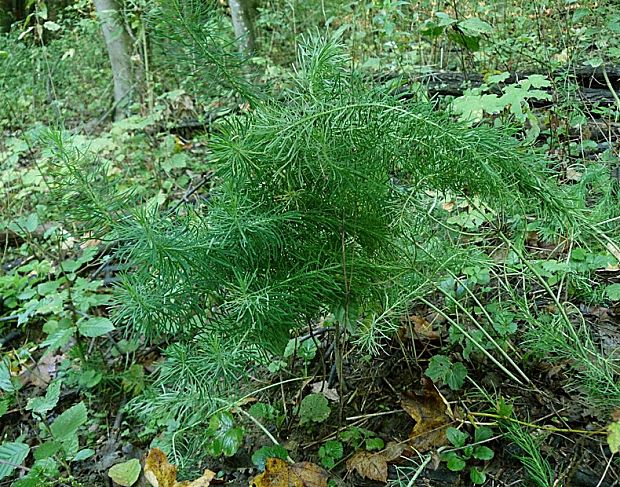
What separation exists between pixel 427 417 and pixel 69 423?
1.00 meters

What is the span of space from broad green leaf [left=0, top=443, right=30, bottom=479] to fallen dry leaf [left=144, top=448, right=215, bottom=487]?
40 cm

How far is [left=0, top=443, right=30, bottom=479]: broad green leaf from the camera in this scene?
1.50 metres

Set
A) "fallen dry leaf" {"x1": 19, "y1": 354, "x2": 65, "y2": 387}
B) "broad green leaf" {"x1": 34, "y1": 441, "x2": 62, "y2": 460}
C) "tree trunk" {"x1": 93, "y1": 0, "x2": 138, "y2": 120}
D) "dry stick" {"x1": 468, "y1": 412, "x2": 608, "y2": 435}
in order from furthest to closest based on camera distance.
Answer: "tree trunk" {"x1": 93, "y1": 0, "x2": 138, "y2": 120}, "fallen dry leaf" {"x1": 19, "y1": 354, "x2": 65, "y2": 387}, "broad green leaf" {"x1": 34, "y1": 441, "x2": 62, "y2": 460}, "dry stick" {"x1": 468, "y1": 412, "x2": 608, "y2": 435}

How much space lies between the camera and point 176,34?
120 centimetres

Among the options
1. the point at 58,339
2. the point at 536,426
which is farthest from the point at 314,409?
the point at 58,339

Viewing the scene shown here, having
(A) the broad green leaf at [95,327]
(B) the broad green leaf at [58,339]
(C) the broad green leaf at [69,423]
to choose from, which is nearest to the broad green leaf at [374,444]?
(C) the broad green leaf at [69,423]

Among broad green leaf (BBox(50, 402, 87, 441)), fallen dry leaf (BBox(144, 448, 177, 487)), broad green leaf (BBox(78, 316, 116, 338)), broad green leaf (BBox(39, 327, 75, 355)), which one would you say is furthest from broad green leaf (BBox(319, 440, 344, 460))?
broad green leaf (BBox(39, 327, 75, 355))

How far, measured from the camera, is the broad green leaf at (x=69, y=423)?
162 centimetres

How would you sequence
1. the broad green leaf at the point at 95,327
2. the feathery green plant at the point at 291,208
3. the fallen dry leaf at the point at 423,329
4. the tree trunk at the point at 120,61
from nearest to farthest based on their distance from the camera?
the feathery green plant at the point at 291,208 < the fallen dry leaf at the point at 423,329 < the broad green leaf at the point at 95,327 < the tree trunk at the point at 120,61

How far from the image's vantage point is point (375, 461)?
4.62 feet

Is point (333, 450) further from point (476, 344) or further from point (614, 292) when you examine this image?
point (614, 292)

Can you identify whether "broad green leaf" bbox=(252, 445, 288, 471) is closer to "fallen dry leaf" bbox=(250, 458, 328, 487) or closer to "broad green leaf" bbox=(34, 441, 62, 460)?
"fallen dry leaf" bbox=(250, 458, 328, 487)

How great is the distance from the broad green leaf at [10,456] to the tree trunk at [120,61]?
3.15m

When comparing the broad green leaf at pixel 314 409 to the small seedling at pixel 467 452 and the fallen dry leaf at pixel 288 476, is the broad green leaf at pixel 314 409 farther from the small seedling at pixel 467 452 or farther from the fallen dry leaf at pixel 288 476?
the small seedling at pixel 467 452
